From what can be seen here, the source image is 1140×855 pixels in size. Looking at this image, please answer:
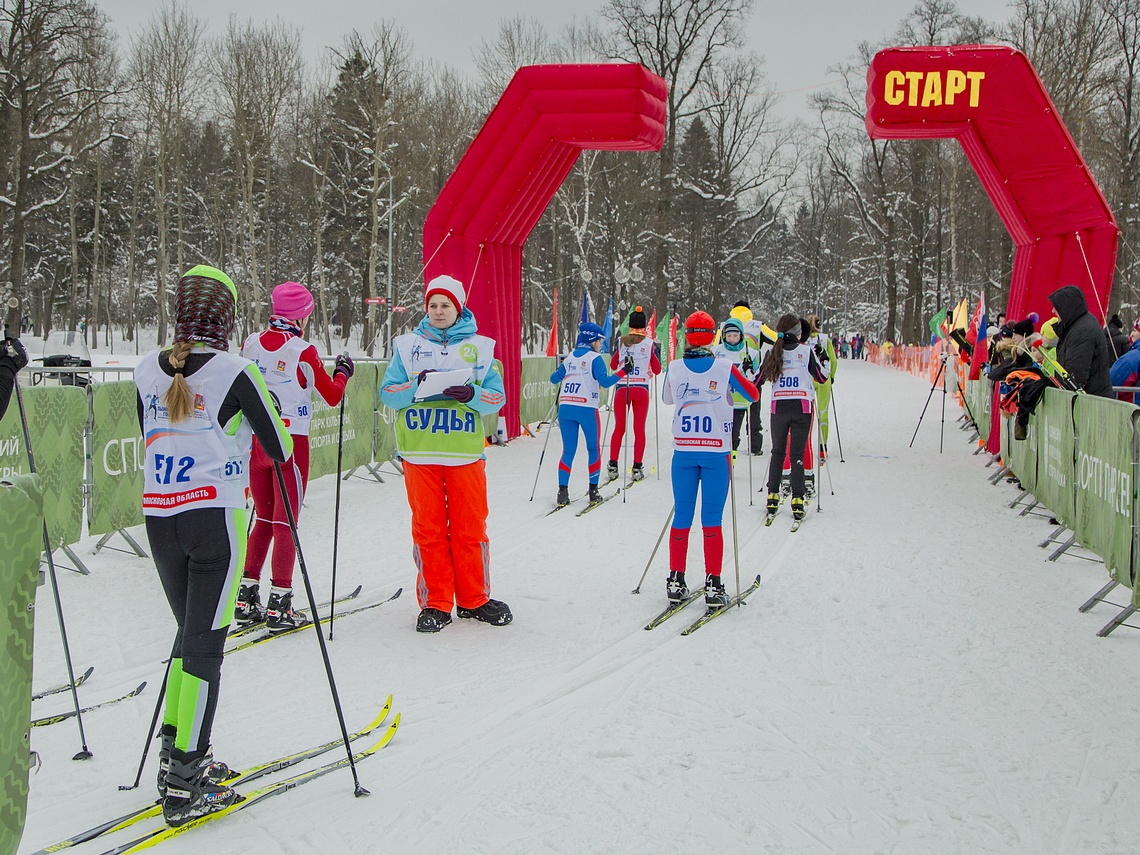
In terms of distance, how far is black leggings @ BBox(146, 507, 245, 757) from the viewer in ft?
10.8

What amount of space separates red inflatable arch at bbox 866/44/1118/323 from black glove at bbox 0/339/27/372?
10.9 metres

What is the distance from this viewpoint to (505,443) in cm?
1488

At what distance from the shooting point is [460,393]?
554cm

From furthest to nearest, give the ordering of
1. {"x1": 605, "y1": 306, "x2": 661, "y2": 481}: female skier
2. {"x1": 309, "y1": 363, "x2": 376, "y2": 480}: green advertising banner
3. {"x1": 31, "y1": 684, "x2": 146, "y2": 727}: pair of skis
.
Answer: {"x1": 605, "y1": 306, "x2": 661, "y2": 481}: female skier, {"x1": 309, "y1": 363, "x2": 376, "y2": 480}: green advertising banner, {"x1": 31, "y1": 684, "x2": 146, "y2": 727}: pair of skis

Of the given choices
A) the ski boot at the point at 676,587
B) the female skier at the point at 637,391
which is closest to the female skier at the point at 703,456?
the ski boot at the point at 676,587

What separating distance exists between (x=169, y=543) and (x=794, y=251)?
267 ft

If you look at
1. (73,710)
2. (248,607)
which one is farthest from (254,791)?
(248,607)

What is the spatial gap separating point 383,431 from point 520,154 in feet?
15.2

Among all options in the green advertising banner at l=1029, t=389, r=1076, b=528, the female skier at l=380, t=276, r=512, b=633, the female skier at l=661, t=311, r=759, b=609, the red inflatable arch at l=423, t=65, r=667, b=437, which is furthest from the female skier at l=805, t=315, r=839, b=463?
the female skier at l=380, t=276, r=512, b=633

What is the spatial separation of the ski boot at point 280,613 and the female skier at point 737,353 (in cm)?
566

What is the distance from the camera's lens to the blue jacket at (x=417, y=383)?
5.65 m

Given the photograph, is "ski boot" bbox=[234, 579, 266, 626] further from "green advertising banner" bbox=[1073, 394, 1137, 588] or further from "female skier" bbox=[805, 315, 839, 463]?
"female skier" bbox=[805, 315, 839, 463]

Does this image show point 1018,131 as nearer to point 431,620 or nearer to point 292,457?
point 431,620

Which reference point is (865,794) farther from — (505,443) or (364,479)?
(505,443)
